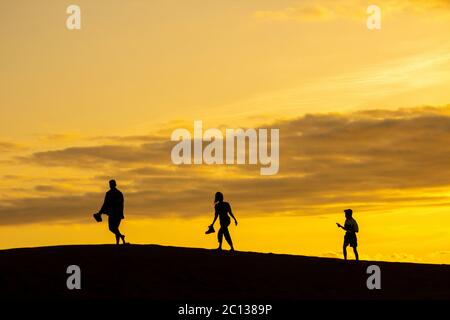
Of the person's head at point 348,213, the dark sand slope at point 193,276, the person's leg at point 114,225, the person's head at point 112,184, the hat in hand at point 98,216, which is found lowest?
the dark sand slope at point 193,276

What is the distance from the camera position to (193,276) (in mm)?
32000

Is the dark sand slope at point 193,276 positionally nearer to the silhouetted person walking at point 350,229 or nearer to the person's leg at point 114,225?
the person's leg at point 114,225

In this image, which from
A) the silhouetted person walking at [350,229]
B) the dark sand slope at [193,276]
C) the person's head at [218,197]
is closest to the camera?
the dark sand slope at [193,276]

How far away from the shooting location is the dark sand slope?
98.4ft

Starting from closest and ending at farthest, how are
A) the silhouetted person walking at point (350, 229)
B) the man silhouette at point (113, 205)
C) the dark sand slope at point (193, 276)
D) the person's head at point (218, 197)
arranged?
1. the dark sand slope at point (193, 276)
2. the man silhouette at point (113, 205)
3. the person's head at point (218, 197)
4. the silhouetted person walking at point (350, 229)

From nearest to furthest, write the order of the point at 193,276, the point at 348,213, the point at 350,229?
the point at 193,276 → the point at 350,229 → the point at 348,213

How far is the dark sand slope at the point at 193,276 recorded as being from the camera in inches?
1180

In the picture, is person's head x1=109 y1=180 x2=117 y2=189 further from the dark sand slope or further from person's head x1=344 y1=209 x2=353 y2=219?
person's head x1=344 y1=209 x2=353 y2=219

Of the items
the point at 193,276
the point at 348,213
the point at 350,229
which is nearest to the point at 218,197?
the point at 193,276

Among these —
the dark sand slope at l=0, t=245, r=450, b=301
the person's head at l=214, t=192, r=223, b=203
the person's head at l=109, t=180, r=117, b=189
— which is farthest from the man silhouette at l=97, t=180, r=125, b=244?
the person's head at l=214, t=192, r=223, b=203

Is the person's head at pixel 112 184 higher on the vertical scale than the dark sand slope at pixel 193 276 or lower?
higher

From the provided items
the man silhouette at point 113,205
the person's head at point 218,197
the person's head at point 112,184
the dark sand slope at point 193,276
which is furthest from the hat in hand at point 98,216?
the person's head at point 218,197

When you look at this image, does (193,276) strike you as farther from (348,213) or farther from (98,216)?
(348,213)
